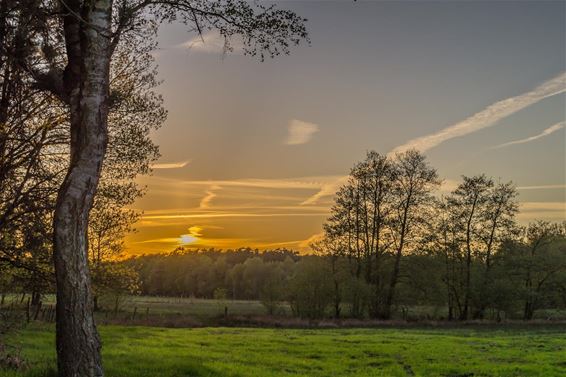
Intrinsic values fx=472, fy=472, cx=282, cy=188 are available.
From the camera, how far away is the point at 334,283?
56.2 metres

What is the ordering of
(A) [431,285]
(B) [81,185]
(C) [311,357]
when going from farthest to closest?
(A) [431,285], (C) [311,357], (B) [81,185]

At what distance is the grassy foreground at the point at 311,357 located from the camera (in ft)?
51.0

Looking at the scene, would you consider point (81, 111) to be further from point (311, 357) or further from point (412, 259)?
point (412, 259)

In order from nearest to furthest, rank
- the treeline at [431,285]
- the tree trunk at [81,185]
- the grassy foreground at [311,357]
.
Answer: the tree trunk at [81,185] → the grassy foreground at [311,357] → the treeline at [431,285]

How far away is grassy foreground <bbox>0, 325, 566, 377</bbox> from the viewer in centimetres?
1553

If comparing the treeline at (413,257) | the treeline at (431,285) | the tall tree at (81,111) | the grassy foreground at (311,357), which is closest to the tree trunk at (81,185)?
the tall tree at (81,111)

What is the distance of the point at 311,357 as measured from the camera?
78.2 feet

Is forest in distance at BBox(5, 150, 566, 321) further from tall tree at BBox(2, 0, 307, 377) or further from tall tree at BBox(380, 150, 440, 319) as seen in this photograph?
tall tree at BBox(2, 0, 307, 377)

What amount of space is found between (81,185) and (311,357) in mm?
18318

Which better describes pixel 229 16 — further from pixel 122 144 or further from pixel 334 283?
pixel 334 283

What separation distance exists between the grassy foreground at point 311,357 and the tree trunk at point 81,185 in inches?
180

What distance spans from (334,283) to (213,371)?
4269 centimetres

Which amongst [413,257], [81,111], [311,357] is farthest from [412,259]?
[81,111]

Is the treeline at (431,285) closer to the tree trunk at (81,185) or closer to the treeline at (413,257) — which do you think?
the treeline at (413,257)
